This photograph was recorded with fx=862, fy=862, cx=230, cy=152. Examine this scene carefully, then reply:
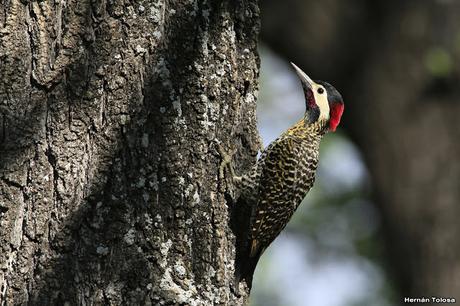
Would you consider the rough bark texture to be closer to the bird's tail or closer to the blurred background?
the bird's tail

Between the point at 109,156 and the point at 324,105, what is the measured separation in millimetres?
2484

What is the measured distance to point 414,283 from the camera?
25.8 feet

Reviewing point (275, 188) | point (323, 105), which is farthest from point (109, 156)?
point (323, 105)

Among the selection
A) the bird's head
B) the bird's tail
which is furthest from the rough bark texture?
the bird's head

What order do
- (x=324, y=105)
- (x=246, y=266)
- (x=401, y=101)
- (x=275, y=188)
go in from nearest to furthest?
(x=246, y=266)
(x=275, y=188)
(x=324, y=105)
(x=401, y=101)

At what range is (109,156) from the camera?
320 cm

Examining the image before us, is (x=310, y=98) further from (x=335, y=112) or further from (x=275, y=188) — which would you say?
(x=275, y=188)

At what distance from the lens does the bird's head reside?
5.42m

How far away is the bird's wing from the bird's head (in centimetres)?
48

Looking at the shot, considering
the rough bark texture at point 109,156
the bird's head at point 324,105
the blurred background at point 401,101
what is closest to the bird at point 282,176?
the bird's head at point 324,105

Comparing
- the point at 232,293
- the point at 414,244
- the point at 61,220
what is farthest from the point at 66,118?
the point at 414,244

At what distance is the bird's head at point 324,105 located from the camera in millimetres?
5422

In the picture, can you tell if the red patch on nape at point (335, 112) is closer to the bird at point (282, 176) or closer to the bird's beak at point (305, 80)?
the bird at point (282, 176)

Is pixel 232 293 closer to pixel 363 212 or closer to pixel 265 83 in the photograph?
pixel 363 212
